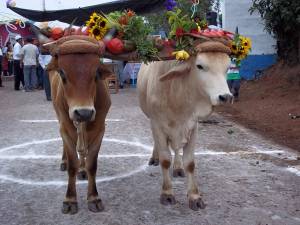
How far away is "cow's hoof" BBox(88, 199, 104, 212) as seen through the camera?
4676mm

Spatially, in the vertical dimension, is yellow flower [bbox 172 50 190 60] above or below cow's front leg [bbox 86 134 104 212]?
above

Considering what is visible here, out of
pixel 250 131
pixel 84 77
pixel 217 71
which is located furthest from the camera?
pixel 250 131

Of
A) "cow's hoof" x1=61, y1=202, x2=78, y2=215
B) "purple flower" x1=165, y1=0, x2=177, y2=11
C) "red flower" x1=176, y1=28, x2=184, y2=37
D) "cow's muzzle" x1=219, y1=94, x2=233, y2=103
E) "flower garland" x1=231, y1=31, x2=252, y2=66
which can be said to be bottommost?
"cow's hoof" x1=61, y1=202, x2=78, y2=215

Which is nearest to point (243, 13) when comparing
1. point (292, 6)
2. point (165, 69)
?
point (292, 6)

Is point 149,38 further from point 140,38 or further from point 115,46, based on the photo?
point 115,46

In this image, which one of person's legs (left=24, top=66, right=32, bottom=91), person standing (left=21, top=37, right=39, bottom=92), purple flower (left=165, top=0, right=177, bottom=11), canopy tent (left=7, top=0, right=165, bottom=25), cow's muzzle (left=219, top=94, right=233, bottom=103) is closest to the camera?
cow's muzzle (left=219, top=94, right=233, bottom=103)

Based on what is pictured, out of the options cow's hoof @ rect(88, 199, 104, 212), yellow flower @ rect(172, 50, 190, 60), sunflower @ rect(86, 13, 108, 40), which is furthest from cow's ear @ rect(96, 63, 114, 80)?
cow's hoof @ rect(88, 199, 104, 212)

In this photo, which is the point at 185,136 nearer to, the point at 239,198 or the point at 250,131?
the point at 239,198

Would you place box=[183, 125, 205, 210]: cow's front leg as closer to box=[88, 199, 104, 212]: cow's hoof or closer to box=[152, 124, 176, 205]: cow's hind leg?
box=[152, 124, 176, 205]: cow's hind leg

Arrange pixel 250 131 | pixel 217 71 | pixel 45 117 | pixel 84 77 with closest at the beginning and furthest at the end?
1. pixel 84 77
2. pixel 217 71
3. pixel 250 131
4. pixel 45 117

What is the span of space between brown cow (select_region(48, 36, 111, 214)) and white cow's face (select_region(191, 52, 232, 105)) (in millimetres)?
882

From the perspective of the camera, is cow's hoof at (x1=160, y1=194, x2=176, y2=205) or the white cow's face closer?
the white cow's face

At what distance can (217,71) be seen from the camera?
14.1 feet

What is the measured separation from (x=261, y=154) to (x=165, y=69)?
264 cm
